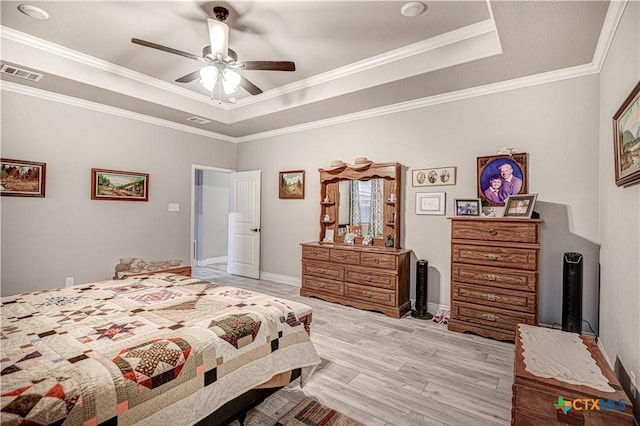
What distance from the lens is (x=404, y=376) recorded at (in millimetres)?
2479

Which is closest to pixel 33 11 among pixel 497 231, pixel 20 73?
pixel 20 73

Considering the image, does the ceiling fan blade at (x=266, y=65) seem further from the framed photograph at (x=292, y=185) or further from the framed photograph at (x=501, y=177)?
the framed photograph at (x=292, y=185)

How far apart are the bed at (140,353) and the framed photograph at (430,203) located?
2.39m

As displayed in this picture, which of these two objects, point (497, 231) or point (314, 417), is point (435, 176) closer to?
point (497, 231)

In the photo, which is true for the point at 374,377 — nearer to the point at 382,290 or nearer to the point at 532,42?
the point at 382,290

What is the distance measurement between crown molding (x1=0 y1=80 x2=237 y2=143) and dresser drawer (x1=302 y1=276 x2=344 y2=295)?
3285mm

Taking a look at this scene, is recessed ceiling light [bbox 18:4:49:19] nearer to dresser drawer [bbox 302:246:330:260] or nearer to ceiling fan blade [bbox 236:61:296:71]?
ceiling fan blade [bbox 236:61:296:71]

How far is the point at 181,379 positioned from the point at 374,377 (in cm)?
159

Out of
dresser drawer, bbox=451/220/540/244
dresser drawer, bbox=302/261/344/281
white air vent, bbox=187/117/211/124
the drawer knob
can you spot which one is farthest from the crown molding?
the drawer knob

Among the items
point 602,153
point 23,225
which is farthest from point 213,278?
point 602,153

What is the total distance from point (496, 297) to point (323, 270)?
219cm

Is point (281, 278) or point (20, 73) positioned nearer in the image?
point (20, 73)

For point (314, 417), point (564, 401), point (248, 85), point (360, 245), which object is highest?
point (248, 85)

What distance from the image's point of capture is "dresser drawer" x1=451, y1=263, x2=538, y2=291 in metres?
3.02
